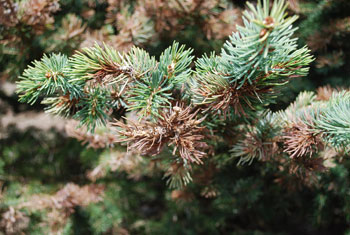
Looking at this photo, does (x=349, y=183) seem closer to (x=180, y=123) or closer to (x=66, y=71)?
(x=180, y=123)

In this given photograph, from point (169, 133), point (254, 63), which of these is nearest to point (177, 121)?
point (169, 133)

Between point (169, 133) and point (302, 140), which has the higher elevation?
point (302, 140)

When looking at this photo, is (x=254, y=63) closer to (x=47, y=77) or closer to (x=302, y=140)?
(x=302, y=140)

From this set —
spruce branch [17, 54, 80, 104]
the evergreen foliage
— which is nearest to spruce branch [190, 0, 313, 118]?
the evergreen foliage

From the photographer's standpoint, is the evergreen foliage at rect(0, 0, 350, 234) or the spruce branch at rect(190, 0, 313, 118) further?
the evergreen foliage at rect(0, 0, 350, 234)

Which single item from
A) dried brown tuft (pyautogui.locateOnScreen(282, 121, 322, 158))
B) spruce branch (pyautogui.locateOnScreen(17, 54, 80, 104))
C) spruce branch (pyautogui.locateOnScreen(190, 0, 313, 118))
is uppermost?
spruce branch (pyautogui.locateOnScreen(190, 0, 313, 118))

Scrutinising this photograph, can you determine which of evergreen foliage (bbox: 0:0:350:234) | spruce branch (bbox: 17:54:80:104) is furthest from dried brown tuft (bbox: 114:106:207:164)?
spruce branch (bbox: 17:54:80:104)

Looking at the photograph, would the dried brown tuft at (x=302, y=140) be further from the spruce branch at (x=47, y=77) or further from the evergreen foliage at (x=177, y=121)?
the spruce branch at (x=47, y=77)

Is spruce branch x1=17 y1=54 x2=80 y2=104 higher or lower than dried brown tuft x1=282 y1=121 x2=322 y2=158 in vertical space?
lower

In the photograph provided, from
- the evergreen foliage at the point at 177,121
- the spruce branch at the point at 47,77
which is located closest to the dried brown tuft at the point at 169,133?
the evergreen foliage at the point at 177,121

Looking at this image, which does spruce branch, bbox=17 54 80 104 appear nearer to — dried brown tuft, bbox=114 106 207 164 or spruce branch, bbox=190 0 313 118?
dried brown tuft, bbox=114 106 207 164

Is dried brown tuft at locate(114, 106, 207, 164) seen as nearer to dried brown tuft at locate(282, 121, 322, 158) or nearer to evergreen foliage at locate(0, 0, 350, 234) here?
evergreen foliage at locate(0, 0, 350, 234)
